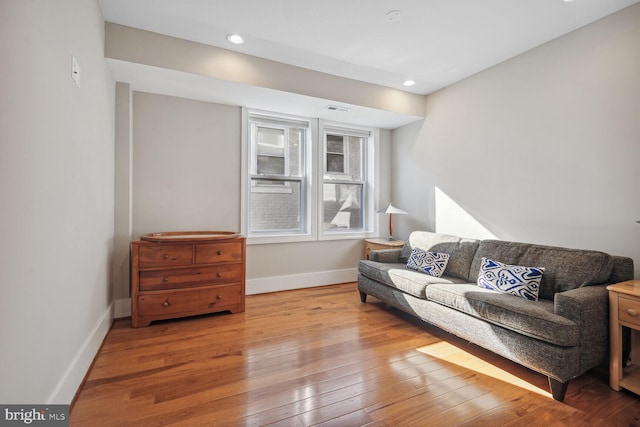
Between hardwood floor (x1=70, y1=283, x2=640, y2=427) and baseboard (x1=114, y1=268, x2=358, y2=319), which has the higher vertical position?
baseboard (x1=114, y1=268, x2=358, y2=319)

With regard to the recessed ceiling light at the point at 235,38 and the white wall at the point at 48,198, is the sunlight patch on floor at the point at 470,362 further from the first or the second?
the recessed ceiling light at the point at 235,38

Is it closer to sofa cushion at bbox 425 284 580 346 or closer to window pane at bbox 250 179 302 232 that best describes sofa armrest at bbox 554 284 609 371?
sofa cushion at bbox 425 284 580 346

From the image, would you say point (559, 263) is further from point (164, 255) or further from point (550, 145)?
point (164, 255)

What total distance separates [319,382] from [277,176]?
2.71 metres

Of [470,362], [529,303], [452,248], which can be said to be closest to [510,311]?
[529,303]

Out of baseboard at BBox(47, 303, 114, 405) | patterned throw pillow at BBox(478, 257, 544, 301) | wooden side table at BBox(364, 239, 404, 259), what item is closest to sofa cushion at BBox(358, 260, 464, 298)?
patterned throw pillow at BBox(478, 257, 544, 301)

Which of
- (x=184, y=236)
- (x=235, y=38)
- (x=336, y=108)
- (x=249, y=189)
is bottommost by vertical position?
(x=184, y=236)

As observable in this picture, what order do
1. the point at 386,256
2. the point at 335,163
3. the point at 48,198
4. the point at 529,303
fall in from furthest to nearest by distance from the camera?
the point at 335,163
the point at 386,256
the point at 529,303
the point at 48,198

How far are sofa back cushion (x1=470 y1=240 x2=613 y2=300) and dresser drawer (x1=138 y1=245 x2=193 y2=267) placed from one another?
2.92 meters

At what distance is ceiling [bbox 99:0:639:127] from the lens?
2.30 m

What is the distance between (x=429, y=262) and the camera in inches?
120

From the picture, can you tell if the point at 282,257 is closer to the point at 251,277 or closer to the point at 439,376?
the point at 251,277

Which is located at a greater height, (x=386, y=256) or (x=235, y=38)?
(x=235, y=38)

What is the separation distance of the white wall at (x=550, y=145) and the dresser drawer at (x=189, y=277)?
8.85 feet
